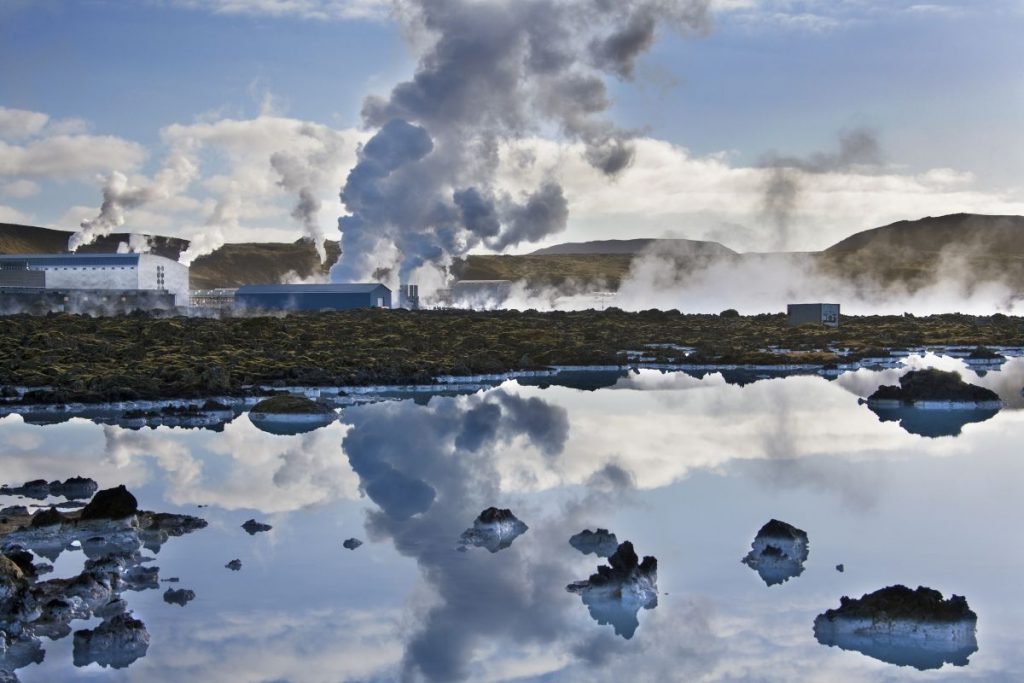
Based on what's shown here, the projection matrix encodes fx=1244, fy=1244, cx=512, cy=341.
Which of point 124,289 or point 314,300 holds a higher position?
point 124,289

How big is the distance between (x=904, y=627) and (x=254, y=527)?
1223 centimetres

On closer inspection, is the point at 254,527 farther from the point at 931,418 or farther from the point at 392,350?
the point at 392,350

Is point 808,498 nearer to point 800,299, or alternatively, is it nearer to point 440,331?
point 440,331

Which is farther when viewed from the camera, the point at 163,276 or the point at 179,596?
the point at 163,276

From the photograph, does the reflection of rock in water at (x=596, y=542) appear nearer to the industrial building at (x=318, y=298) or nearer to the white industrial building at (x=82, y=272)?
the industrial building at (x=318, y=298)

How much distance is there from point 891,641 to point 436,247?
274 feet

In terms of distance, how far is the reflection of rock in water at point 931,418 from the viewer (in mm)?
38562

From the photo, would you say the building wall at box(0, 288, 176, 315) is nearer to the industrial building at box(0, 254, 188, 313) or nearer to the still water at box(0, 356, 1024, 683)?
the industrial building at box(0, 254, 188, 313)

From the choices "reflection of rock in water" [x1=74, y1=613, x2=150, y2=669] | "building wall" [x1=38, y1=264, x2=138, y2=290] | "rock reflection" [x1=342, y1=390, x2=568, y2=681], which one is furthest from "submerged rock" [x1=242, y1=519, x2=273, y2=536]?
"building wall" [x1=38, y1=264, x2=138, y2=290]

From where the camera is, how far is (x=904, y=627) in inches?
659

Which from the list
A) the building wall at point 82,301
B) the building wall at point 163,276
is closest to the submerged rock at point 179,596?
the building wall at point 82,301

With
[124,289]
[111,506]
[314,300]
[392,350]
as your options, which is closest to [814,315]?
[314,300]

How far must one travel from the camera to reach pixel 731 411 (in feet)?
142

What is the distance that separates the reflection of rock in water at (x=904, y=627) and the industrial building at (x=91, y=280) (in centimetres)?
8692
